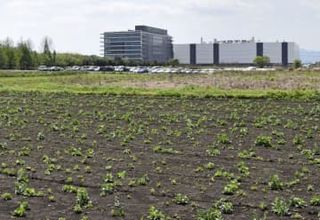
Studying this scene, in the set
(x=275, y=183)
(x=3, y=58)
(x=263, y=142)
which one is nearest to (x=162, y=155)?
(x=263, y=142)

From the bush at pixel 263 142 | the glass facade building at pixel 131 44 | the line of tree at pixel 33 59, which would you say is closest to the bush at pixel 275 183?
the bush at pixel 263 142

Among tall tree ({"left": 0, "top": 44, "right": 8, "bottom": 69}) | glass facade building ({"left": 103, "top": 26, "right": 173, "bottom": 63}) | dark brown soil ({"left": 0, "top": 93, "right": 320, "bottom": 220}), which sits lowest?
dark brown soil ({"left": 0, "top": 93, "right": 320, "bottom": 220})

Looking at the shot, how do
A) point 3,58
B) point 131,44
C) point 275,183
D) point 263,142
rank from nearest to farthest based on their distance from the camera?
point 275,183
point 263,142
point 3,58
point 131,44

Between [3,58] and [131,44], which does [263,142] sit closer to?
[3,58]

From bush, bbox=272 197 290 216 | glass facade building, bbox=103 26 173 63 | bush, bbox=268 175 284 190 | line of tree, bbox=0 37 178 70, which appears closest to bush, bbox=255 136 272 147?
bush, bbox=268 175 284 190

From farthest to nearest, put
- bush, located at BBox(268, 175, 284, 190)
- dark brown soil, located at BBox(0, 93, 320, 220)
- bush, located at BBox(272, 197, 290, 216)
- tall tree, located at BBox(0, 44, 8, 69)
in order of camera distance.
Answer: tall tree, located at BBox(0, 44, 8, 69)
bush, located at BBox(268, 175, 284, 190)
dark brown soil, located at BBox(0, 93, 320, 220)
bush, located at BBox(272, 197, 290, 216)

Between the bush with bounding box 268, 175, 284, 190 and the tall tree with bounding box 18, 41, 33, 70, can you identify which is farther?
the tall tree with bounding box 18, 41, 33, 70

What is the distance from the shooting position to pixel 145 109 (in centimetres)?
2792

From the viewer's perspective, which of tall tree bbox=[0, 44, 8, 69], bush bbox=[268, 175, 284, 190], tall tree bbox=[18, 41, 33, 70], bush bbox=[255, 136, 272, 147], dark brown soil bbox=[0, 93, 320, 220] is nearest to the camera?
dark brown soil bbox=[0, 93, 320, 220]

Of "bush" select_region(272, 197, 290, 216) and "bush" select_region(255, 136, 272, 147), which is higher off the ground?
"bush" select_region(255, 136, 272, 147)

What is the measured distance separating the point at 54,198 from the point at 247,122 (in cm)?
1263

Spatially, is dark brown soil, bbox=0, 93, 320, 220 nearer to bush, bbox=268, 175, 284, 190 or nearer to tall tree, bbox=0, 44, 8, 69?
bush, bbox=268, 175, 284, 190

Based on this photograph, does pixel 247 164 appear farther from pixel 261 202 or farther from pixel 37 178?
pixel 37 178

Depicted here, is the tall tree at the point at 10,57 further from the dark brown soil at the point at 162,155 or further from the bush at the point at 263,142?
the bush at the point at 263,142
